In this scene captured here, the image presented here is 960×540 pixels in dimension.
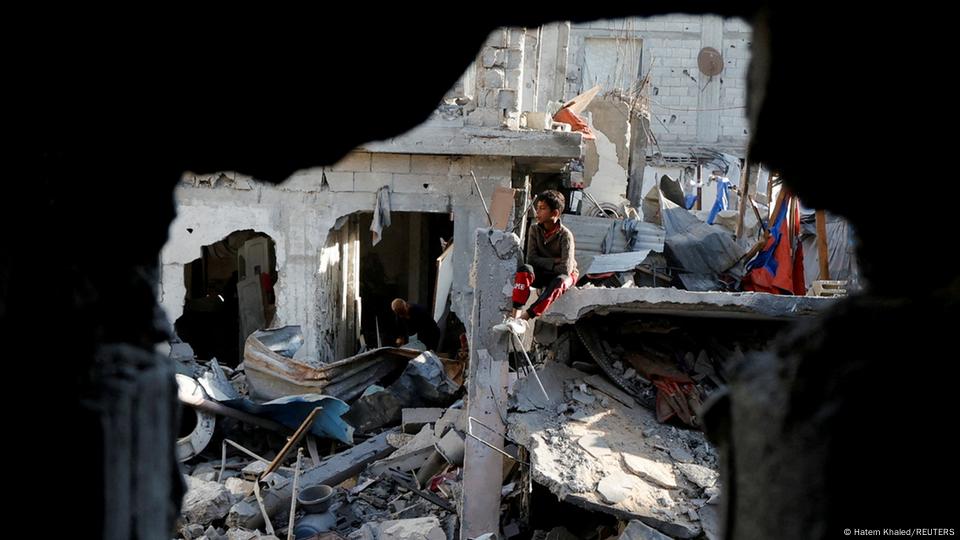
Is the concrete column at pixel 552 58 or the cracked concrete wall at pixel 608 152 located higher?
the concrete column at pixel 552 58

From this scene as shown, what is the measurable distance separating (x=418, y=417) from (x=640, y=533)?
472 cm

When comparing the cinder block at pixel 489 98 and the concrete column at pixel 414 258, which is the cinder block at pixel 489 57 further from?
the concrete column at pixel 414 258

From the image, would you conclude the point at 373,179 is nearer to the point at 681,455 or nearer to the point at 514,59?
the point at 514,59

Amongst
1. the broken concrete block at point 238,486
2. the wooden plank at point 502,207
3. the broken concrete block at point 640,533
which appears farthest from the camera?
the broken concrete block at point 238,486

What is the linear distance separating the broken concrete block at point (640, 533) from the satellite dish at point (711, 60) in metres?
25.8

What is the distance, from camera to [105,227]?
1.97 m

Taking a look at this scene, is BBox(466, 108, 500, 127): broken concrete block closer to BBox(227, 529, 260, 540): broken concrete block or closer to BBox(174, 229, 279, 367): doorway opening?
BBox(174, 229, 279, 367): doorway opening

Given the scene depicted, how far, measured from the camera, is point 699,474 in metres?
6.34

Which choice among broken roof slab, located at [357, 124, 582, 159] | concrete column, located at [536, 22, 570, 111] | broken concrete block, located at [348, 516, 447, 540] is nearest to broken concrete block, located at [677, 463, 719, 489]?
broken concrete block, located at [348, 516, 447, 540]

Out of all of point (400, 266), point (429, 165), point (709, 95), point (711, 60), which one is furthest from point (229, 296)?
point (711, 60)

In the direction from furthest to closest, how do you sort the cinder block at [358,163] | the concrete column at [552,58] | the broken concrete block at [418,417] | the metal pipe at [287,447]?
the concrete column at [552,58] < the cinder block at [358,163] < the broken concrete block at [418,417] < the metal pipe at [287,447]

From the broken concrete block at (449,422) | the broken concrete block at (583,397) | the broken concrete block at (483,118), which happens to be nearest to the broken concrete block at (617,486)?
the broken concrete block at (583,397)

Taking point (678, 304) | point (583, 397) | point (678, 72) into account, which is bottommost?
point (583, 397)

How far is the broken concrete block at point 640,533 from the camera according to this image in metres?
5.55
